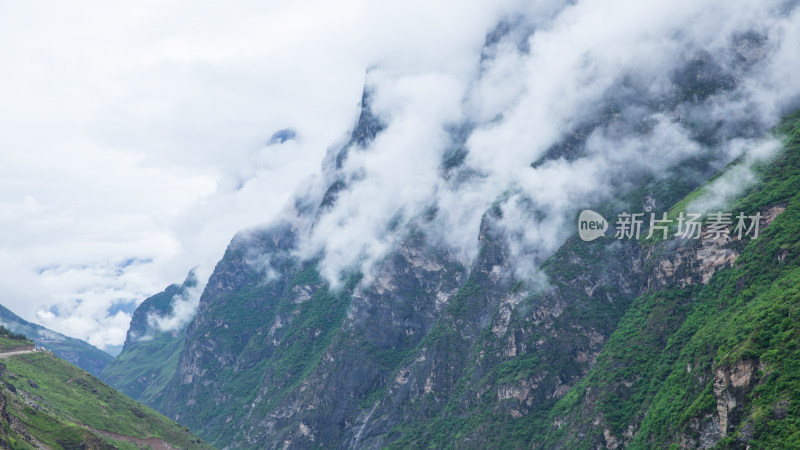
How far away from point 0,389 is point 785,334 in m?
197

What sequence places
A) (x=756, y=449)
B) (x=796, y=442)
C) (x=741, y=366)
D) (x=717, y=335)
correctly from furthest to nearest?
1. (x=717, y=335)
2. (x=741, y=366)
3. (x=756, y=449)
4. (x=796, y=442)

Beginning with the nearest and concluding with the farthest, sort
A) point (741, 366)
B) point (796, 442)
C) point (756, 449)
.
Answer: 1. point (796, 442)
2. point (756, 449)
3. point (741, 366)

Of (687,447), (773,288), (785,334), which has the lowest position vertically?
(687,447)

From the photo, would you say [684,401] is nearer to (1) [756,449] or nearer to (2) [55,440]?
(1) [756,449]

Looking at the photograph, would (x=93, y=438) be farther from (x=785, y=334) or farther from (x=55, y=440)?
(x=785, y=334)

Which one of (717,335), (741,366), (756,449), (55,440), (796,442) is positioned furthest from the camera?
(717,335)

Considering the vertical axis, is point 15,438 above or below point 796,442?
above

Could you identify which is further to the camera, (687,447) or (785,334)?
(687,447)

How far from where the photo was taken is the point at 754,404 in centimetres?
15988

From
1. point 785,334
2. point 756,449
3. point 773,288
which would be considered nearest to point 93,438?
point 756,449

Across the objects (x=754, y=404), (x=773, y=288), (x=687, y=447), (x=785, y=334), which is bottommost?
(x=687, y=447)

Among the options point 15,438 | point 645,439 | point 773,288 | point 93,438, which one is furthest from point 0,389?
point 773,288

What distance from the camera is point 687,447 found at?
17800 centimetres

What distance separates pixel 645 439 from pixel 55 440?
16798 centimetres
